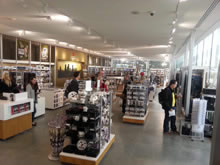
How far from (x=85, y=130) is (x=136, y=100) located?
326 cm

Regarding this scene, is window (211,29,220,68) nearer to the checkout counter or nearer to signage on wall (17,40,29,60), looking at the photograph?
the checkout counter

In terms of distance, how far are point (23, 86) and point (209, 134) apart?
8.22m

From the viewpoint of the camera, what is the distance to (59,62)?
41.0ft

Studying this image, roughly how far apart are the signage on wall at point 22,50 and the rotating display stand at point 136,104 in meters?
6.40

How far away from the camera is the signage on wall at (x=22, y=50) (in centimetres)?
914

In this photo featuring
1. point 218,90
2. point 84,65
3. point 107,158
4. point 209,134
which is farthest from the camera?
point 84,65

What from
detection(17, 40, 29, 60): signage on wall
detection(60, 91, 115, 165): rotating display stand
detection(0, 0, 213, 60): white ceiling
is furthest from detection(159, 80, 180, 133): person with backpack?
detection(17, 40, 29, 60): signage on wall

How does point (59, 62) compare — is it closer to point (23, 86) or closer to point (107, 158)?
point (23, 86)

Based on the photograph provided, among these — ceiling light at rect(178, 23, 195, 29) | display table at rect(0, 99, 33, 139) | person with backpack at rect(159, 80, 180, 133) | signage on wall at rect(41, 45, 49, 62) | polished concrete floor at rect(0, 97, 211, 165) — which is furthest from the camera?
signage on wall at rect(41, 45, 49, 62)

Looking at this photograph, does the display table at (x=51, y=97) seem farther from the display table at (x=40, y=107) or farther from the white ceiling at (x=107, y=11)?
the white ceiling at (x=107, y=11)

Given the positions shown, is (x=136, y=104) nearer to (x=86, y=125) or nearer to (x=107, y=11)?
(x=86, y=125)

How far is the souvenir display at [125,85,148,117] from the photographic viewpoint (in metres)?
6.27

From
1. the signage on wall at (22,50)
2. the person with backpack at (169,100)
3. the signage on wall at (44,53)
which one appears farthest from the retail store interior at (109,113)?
the signage on wall at (44,53)

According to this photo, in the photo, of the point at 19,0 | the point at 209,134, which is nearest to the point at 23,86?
the point at 19,0
